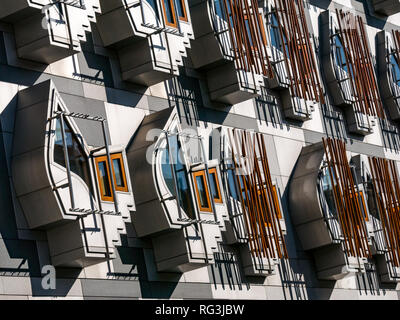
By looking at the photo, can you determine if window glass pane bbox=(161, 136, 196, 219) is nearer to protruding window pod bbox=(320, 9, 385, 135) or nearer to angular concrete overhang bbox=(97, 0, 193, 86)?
angular concrete overhang bbox=(97, 0, 193, 86)

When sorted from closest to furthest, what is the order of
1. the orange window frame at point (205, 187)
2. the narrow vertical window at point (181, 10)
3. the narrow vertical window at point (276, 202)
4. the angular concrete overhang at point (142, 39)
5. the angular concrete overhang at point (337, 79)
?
the orange window frame at point (205, 187) → the angular concrete overhang at point (142, 39) → the narrow vertical window at point (181, 10) → the narrow vertical window at point (276, 202) → the angular concrete overhang at point (337, 79)

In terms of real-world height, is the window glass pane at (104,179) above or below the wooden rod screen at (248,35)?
below

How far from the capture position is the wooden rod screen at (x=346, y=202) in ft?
84.1

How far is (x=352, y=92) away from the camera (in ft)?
96.4

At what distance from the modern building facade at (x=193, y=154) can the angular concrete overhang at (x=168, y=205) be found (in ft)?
0.12

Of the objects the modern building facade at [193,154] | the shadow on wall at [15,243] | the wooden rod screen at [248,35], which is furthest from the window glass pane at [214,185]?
the shadow on wall at [15,243]

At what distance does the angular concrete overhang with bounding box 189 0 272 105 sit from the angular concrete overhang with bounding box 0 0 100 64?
15.3 feet

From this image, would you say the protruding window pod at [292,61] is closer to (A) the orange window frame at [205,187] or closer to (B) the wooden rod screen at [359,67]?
(B) the wooden rod screen at [359,67]

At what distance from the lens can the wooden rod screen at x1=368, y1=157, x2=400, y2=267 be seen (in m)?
27.8

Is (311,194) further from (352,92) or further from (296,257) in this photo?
(352,92)

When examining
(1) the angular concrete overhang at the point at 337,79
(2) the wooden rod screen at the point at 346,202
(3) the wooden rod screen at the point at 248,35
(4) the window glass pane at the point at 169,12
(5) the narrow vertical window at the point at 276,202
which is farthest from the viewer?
(1) the angular concrete overhang at the point at 337,79

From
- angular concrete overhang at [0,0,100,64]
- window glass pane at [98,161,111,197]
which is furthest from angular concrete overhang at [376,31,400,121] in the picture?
window glass pane at [98,161,111,197]

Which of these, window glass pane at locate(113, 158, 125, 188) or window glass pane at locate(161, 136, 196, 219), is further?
window glass pane at locate(161, 136, 196, 219)
